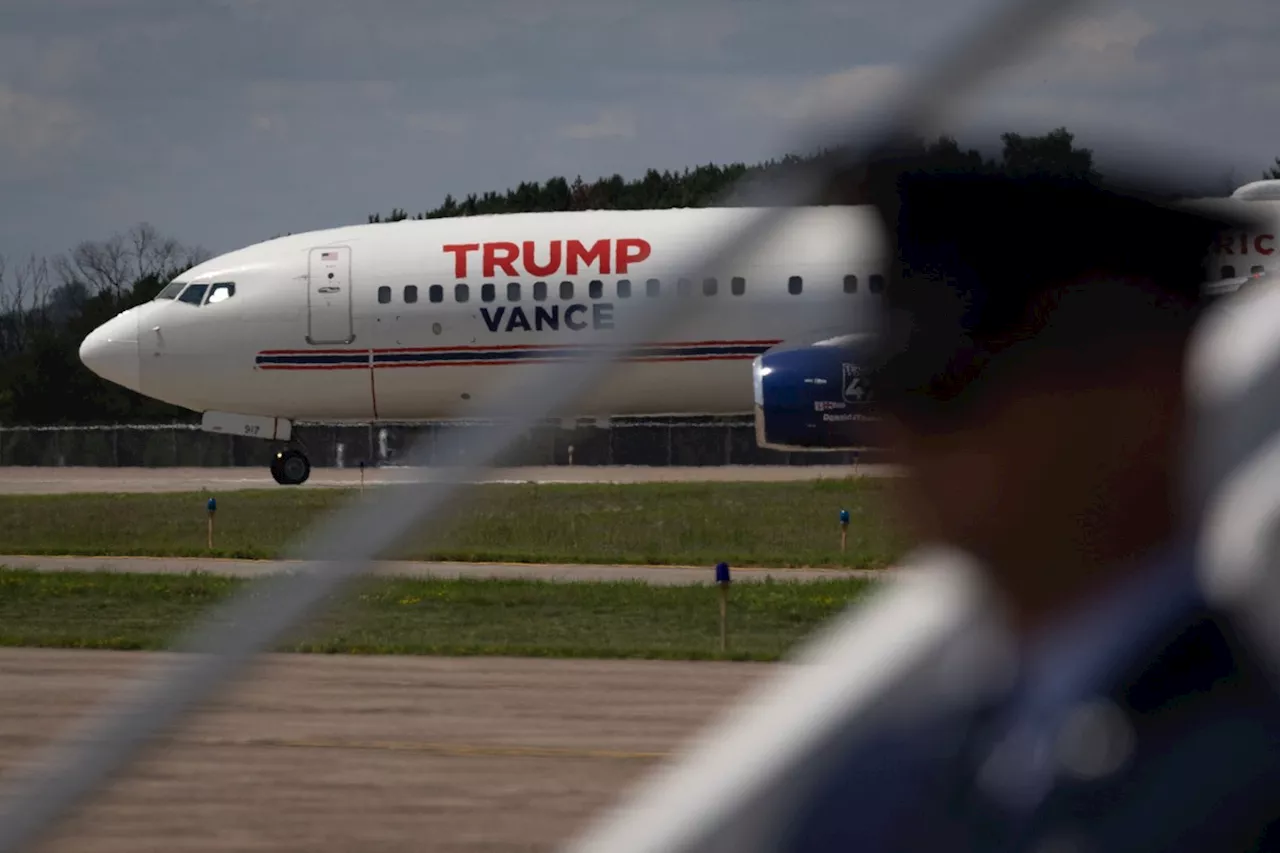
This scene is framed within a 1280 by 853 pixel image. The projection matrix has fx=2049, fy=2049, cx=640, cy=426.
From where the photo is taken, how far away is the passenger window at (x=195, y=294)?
3088 cm

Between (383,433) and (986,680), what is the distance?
163 feet

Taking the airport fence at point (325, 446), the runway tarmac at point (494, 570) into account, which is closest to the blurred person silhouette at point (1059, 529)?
the runway tarmac at point (494, 570)

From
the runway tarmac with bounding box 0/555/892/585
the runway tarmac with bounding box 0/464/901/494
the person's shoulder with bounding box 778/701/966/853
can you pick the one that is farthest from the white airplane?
the person's shoulder with bounding box 778/701/966/853

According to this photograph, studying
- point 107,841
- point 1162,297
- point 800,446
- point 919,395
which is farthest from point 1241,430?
point 800,446

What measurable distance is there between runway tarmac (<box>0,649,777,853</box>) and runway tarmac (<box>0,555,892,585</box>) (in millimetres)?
5208

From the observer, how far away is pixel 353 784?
1039 centimetres

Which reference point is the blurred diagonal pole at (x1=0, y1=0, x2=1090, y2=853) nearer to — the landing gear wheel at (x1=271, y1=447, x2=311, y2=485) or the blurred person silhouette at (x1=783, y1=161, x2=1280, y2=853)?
the blurred person silhouette at (x1=783, y1=161, x2=1280, y2=853)

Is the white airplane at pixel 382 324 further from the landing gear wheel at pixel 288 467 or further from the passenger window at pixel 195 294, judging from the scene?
the landing gear wheel at pixel 288 467

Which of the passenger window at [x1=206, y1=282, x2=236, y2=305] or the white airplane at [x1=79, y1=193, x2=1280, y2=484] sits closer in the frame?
the white airplane at [x1=79, y1=193, x2=1280, y2=484]

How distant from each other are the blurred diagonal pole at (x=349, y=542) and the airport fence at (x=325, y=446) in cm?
3868

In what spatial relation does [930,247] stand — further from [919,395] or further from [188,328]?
[188,328]

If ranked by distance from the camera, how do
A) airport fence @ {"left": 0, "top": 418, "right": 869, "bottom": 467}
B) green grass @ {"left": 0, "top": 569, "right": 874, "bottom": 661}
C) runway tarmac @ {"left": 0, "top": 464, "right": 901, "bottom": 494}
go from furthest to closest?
airport fence @ {"left": 0, "top": 418, "right": 869, "bottom": 467} → runway tarmac @ {"left": 0, "top": 464, "right": 901, "bottom": 494} → green grass @ {"left": 0, "top": 569, "right": 874, "bottom": 661}

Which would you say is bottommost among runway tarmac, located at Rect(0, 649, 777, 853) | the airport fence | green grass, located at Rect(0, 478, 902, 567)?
the airport fence

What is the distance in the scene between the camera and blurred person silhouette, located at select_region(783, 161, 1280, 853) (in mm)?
1417
